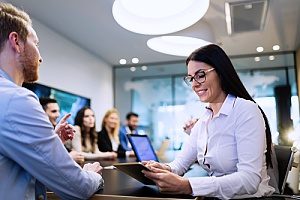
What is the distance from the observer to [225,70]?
124 centimetres

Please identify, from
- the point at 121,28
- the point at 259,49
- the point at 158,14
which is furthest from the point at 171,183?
the point at 259,49

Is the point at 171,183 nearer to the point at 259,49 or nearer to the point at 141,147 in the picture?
the point at 141,147

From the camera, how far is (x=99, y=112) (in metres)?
7.14

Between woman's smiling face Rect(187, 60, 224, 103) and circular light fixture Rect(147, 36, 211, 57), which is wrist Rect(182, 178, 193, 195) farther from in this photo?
circular light fixture Rect(147, 36, 211, 57)

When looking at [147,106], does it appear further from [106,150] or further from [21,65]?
[21,65]

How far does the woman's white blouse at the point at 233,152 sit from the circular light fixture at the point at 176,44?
11.0 feet

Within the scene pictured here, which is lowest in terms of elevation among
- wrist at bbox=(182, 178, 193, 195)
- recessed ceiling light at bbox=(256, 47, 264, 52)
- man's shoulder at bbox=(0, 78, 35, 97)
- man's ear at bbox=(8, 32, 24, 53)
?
wrist at bbox=(182, 178, 193, 195)

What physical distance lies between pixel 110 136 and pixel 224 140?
358cm

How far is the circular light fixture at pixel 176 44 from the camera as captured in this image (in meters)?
4.54

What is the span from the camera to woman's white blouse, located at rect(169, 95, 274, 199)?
104 centimetres

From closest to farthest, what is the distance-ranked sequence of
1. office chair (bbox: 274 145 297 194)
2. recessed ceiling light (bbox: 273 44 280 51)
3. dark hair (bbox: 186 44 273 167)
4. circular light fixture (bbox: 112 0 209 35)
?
dark hair (bbox: 186 44 273 167), office chair (bbox: 274 145 297 194), circular light fixture (bbox: 112 0 209 35), recessed ceiling light (bbox: 273 44 280 51)

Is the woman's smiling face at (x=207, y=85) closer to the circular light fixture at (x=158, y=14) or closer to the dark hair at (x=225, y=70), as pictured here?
the dark hair at (x=225, y=70)

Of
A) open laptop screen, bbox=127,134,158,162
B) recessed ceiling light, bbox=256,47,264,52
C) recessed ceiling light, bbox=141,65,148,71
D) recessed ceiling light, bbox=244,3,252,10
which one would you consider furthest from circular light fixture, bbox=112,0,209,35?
recessed ceiling light, bbox=141,65,148,71

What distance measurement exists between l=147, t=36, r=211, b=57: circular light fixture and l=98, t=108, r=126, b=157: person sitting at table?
4.56 ft
